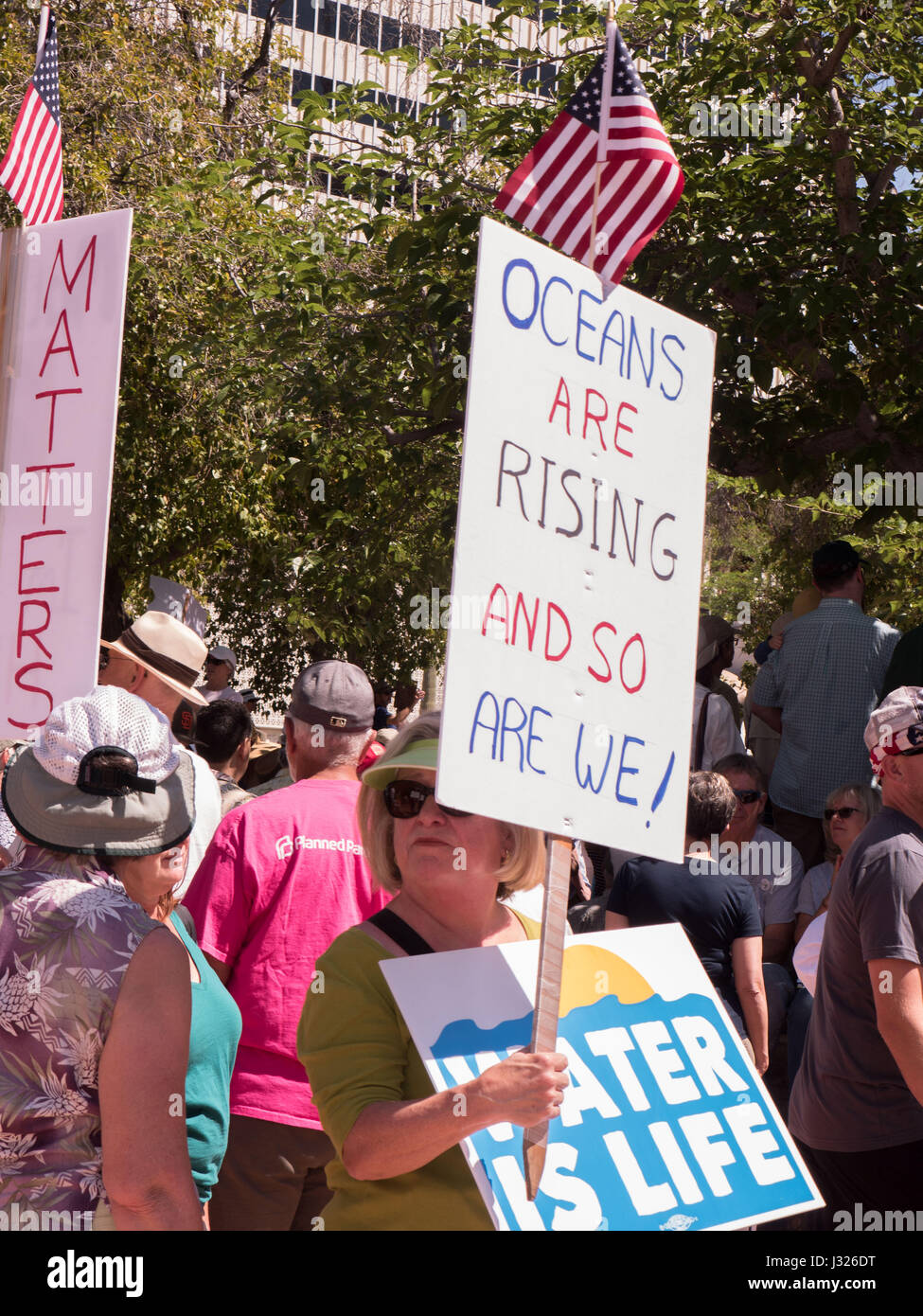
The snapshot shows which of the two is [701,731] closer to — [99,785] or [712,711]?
[712,711]


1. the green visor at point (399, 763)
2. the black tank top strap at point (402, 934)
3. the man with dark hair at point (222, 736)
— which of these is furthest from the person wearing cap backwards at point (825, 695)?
the black tank top strap at point (402, 934)

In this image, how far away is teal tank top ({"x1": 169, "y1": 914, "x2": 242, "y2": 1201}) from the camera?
2.67 metres

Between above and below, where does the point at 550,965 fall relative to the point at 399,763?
below

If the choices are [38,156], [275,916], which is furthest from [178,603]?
[275,916]

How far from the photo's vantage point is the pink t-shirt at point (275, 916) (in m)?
3.73

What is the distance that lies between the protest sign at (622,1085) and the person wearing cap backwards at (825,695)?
14.3ft

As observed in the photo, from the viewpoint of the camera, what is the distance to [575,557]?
8.00 feet

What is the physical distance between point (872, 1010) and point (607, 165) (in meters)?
1.98

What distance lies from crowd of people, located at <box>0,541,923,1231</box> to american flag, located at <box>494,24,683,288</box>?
1.23m

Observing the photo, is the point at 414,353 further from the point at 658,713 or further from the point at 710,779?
the point at 658,713

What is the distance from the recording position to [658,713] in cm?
260

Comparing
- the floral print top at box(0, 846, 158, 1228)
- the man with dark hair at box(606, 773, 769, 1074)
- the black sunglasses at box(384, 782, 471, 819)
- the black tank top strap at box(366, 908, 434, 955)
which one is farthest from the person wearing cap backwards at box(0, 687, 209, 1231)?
the man with dark hair at box(606, 773, 769, 1074)

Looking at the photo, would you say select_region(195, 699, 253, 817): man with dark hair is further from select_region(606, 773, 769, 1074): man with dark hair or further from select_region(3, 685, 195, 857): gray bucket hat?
select_region(3, 685, 195, 857): gray bucket hat

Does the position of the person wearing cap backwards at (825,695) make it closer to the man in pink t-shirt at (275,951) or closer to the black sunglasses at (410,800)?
the man in pink t-shirt at (275,951)
